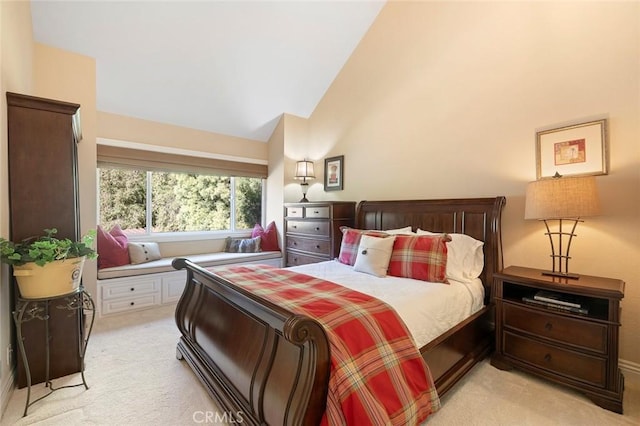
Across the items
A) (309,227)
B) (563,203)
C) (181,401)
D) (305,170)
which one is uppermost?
(305,170)

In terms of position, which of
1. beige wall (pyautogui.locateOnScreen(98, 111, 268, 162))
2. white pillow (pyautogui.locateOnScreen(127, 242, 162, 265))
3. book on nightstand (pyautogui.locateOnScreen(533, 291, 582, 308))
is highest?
beige wall (pyautogui.locateOnScreen(98, 111, 268, 162))

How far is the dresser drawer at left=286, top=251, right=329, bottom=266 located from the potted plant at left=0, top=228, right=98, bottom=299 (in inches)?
95.6

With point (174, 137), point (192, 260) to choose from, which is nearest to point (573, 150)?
point (192, 260)

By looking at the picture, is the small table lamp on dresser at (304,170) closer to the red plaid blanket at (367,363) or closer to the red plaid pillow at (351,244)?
the red plaid pillow at (351,244)

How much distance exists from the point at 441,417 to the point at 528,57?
9.21 feet

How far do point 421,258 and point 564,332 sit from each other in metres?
1.01

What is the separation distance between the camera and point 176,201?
4191 mm

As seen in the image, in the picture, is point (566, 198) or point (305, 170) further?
point (305, 170)

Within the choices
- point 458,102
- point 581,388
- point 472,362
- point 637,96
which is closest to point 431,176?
point 458,102

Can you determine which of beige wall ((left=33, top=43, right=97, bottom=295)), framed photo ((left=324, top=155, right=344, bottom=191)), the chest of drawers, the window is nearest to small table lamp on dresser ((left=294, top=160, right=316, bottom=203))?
framed photo ((left=324, top=155, right=344, bottom=191))

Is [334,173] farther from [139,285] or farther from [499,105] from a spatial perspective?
[139,285]

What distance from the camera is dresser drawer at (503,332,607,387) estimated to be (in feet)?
6.02

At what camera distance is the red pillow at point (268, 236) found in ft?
14.8

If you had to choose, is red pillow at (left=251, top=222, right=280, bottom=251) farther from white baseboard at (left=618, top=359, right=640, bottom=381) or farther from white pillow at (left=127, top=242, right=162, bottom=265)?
white baseboard at (left=618, top=359, right=640, bottom=381)
